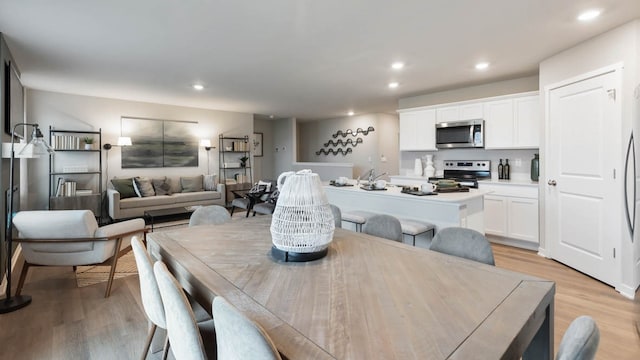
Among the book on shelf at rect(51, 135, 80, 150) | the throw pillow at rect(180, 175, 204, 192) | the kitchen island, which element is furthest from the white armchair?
the throw pillow at rect(180, 175, 204, 192)

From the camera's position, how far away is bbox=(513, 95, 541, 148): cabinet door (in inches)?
168

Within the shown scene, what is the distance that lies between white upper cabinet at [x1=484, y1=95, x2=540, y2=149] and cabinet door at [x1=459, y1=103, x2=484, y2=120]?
0.24 feet

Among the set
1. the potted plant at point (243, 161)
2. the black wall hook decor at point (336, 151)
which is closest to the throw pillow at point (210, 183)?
the potted plant at point (243, 161)

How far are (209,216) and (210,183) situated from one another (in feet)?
15.5

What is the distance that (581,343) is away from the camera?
0.77 metres

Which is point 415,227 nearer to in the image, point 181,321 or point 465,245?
point 465,245

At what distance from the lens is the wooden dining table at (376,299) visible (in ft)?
2.78

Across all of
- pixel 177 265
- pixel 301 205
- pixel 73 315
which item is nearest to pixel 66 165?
pixel 73 315

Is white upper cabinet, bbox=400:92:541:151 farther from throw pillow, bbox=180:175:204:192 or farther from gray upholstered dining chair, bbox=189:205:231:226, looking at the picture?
throw pillow, bbox=180:175:204:192

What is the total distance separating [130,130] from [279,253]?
6.38 metres

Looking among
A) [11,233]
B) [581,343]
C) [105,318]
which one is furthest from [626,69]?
[11,233]

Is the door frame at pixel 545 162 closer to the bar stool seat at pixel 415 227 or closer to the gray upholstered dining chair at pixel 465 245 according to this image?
the bar stool seat at pixel 415 227

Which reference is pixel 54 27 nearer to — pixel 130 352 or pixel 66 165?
pixel 130 352

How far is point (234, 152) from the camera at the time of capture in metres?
8.20
